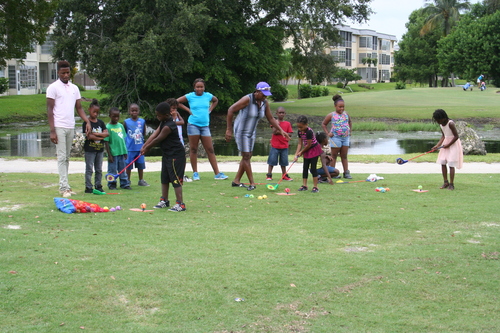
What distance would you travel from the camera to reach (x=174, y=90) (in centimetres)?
3453

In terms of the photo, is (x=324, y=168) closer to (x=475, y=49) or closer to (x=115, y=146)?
(x=115, y=146)

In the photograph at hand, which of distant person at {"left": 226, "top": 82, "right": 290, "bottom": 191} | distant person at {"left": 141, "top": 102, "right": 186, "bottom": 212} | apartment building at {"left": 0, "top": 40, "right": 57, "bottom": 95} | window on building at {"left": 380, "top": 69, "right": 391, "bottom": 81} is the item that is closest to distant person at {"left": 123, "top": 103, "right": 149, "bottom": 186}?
distant person at {"left": 226, "top": 82, "right": 290, "bottom": 191}

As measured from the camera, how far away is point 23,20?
33.9 metres

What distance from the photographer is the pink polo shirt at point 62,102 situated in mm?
9023

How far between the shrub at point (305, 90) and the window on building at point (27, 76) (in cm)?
3012

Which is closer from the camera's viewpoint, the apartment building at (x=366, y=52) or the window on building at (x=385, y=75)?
the apartment building at (x=366, y=52)

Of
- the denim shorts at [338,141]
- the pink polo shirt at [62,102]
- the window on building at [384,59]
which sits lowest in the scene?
the denim shorts at [338,141]

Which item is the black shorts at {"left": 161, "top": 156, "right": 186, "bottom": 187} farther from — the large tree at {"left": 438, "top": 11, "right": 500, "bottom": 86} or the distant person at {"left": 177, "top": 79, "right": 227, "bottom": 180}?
the large tree at {"left": 438, "top": 11, "right": 500, "bottom": 86}

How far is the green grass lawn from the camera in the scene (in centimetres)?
421

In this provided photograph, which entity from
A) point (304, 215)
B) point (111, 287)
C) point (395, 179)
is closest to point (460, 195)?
point (395, 179)

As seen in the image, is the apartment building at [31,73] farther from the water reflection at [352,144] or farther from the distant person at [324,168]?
the distant person at [324,168]

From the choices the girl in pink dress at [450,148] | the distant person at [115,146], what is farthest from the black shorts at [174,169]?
the girl in pink dress at [450,148]

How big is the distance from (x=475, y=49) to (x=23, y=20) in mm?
44711

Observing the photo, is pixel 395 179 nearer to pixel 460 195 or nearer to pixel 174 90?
pixel 460 195
